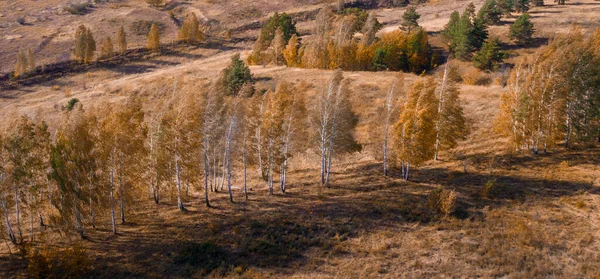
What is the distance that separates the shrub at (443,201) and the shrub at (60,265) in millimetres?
28591

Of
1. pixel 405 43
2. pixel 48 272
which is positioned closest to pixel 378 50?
pixel 405 43

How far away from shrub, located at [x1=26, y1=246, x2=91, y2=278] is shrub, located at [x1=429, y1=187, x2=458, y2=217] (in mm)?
28591

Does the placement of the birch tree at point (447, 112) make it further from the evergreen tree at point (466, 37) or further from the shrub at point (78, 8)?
the shrub at point (78, 8)

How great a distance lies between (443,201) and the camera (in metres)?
30.9

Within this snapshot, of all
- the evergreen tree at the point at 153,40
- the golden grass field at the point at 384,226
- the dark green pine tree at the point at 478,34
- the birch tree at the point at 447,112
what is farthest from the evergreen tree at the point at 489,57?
the evergreen tree at the point at 153,40

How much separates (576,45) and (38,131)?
5458 cm

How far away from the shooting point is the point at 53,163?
91.4 feet

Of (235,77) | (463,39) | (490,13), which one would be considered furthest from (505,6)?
(235,77)

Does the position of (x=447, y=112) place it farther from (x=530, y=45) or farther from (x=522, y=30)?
(x=530, y=45)

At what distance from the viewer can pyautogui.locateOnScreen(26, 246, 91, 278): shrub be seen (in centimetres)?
2595

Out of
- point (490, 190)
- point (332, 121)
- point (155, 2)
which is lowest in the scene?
point (490, 190)

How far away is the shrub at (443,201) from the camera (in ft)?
100

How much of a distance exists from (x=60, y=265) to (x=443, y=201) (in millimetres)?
30825

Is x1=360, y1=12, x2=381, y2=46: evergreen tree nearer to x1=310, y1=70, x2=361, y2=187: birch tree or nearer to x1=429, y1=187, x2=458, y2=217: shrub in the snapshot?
x1=310, y1=70, x2=361, y2=187: birch tree
